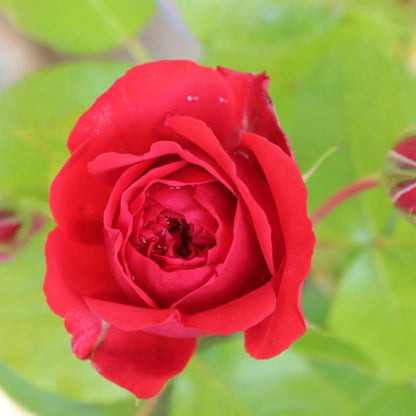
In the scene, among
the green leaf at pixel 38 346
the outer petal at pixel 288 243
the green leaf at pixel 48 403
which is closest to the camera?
the outer petal at pixel 288 243

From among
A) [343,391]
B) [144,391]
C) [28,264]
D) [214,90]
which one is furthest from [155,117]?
[343,391]

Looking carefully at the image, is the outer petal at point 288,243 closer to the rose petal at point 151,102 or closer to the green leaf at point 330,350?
the rose petal at point 151,102

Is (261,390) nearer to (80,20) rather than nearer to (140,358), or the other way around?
(140,358)

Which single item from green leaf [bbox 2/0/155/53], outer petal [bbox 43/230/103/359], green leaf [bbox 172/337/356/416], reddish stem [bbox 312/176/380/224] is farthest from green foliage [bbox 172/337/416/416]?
green leaf [bbox 2/0/155/53]

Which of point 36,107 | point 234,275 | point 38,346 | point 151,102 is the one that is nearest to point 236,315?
point 234,275

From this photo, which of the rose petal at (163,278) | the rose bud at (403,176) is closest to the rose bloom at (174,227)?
the rose petal at (163,278)

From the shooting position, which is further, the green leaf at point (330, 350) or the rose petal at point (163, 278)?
the green leaf at point (330, 350)

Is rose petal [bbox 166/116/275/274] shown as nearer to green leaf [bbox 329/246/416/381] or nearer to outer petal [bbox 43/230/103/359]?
outer petal [bbox 43/230/103/359]
